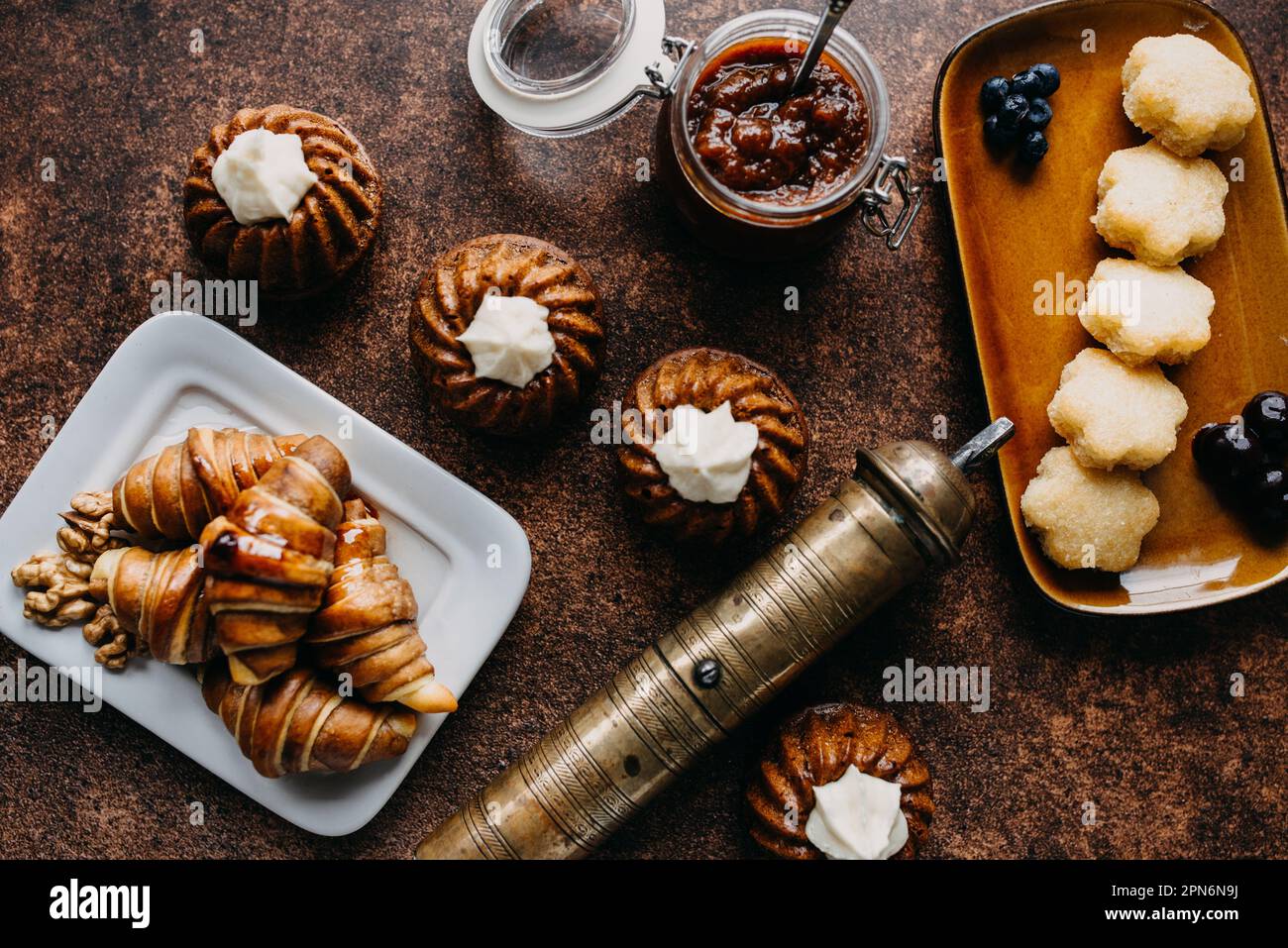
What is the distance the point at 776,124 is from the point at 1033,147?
591 mm

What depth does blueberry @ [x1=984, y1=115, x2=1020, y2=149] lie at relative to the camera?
1898 mm

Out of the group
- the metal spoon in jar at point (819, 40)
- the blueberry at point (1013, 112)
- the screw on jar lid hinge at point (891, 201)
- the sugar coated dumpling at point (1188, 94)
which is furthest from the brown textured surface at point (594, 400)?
the metal spoon in jar at point (819, 40)

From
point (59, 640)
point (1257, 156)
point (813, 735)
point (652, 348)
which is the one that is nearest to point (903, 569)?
point (813, 735)

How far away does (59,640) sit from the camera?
5.99 ft

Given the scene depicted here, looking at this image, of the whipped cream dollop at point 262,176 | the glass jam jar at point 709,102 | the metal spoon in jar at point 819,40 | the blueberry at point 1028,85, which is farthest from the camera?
the blueberry at point 1028,85

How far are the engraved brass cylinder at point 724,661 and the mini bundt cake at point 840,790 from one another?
0.54ft

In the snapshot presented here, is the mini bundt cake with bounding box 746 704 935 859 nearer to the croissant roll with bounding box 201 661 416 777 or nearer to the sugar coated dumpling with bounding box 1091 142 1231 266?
the croissant roll with bounding box 201 661 416 777

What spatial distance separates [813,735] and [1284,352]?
1.25m

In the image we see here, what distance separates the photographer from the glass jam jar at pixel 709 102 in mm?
1671

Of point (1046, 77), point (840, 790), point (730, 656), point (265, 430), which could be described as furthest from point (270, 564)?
point (1046, 77)

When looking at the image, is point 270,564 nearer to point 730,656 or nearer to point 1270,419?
point 730,656

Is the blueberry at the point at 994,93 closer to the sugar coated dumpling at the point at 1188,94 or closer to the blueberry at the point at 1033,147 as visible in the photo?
the blueberry at the point at 1033,147

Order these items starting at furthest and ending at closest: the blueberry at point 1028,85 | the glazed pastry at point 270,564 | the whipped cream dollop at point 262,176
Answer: the blueberry at point 1028,85 < the whipped cream dollop at point 262,176 < the glazed pastry at point 270,564
